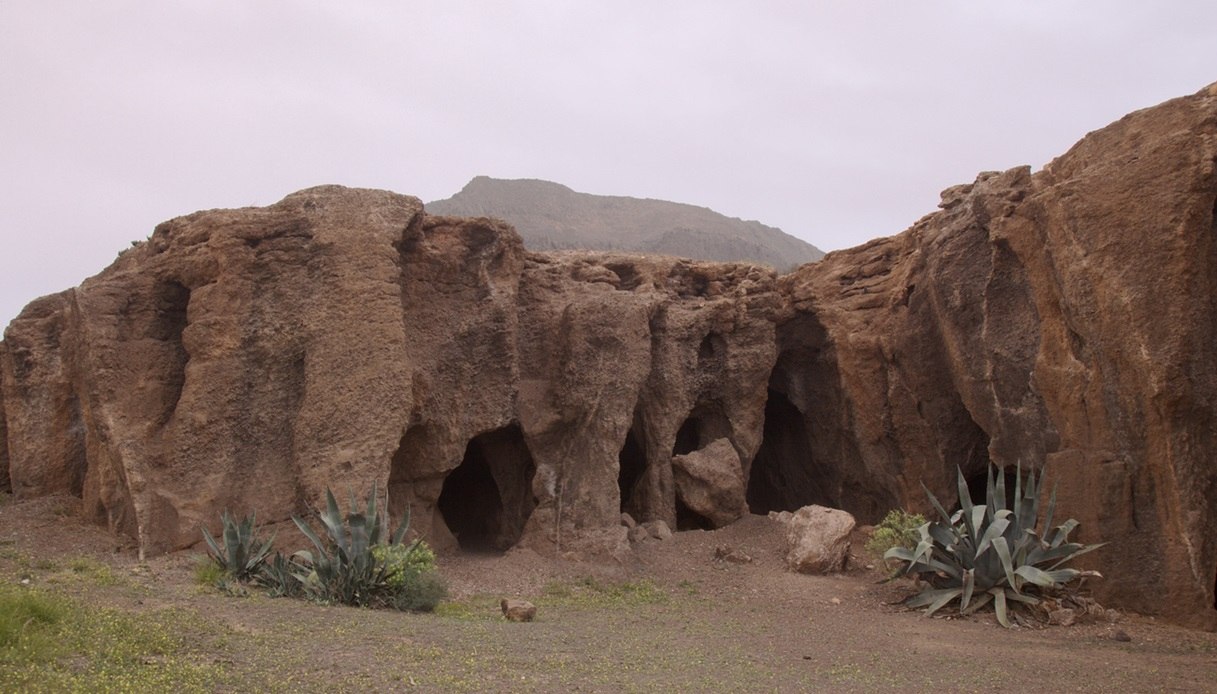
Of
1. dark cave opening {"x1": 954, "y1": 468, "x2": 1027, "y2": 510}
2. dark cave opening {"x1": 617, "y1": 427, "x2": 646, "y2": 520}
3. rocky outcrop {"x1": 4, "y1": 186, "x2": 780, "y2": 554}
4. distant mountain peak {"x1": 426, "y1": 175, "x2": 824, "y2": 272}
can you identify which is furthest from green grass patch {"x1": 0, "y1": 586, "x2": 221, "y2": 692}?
distant mountain peak {"x1": 426, "y1": 175, "x2": 824, "y2": 272}

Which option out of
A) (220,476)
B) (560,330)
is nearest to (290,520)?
(220,476)

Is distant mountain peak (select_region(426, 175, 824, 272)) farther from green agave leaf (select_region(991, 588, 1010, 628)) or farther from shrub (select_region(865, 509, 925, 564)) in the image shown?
green agave leaf (select_region(991, 588, 1010, 628))

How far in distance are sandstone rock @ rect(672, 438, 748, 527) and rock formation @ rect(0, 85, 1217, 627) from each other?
0.06 metres

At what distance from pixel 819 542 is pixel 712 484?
288cm

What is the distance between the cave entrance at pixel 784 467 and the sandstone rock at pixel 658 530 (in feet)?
18.4

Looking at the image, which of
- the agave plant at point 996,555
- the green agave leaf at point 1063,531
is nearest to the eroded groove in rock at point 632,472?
the agave plant at point 996,555

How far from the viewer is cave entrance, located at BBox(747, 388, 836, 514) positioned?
1992 centimetres

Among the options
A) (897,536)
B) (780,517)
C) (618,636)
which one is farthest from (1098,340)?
(618,636)

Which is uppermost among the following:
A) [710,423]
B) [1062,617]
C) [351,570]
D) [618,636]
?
[710,423]

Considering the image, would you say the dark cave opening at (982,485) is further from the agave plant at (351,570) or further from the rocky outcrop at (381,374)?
the agave plant at (351,570)

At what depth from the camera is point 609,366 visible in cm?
1478

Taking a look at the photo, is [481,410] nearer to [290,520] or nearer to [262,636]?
[290,520]

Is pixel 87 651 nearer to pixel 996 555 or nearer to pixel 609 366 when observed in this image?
pixel 996 555

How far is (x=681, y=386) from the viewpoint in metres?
16.3
